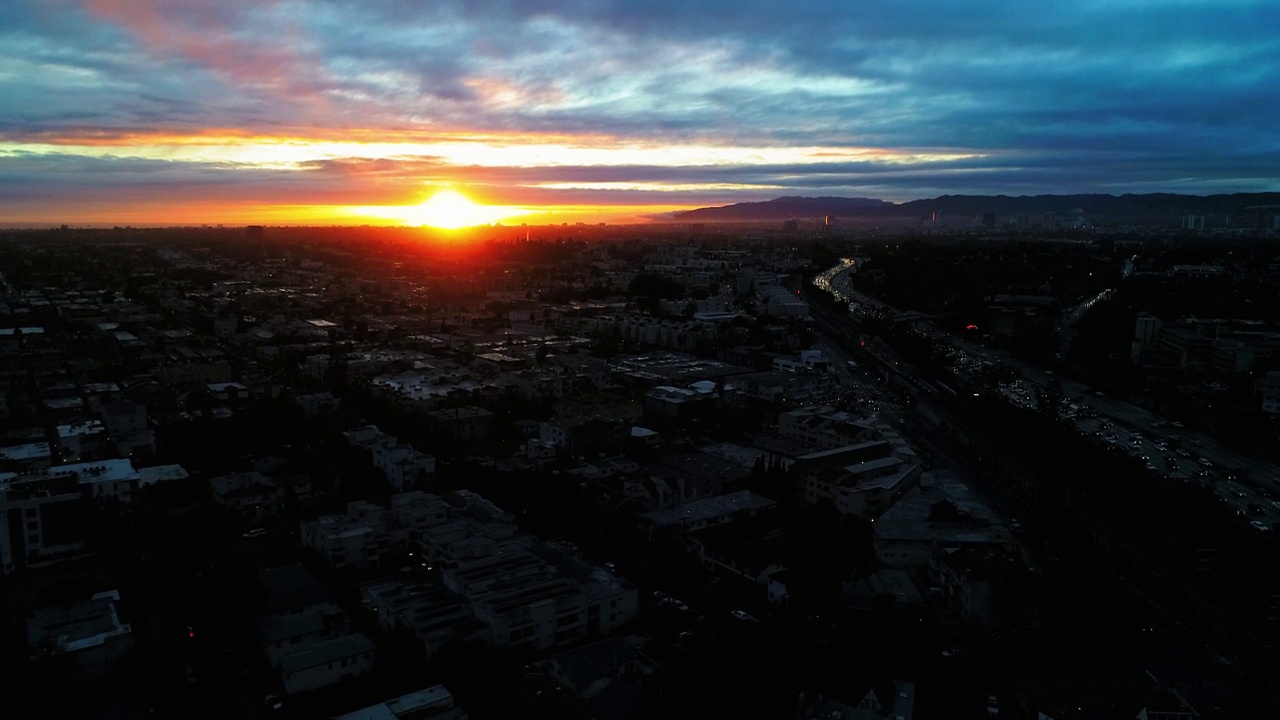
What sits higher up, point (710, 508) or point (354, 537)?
point (354, 537)

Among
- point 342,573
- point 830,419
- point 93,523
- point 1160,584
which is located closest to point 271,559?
point 342,573

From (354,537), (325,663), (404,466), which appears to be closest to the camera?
(325,663)

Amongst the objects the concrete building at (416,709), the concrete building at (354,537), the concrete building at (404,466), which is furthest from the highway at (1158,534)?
the concrete building at (404,466)

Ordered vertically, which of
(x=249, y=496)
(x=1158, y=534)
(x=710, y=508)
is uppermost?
(x=249, y=496)

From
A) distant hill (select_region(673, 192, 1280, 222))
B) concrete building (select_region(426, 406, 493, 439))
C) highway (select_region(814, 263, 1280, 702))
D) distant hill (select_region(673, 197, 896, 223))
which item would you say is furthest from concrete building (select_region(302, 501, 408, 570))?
distant hill (select_region(673, 197, 896, 223))

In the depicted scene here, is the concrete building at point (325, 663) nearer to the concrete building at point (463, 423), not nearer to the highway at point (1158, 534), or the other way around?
the concrete building at point (463, 423)

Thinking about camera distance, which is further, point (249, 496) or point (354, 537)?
point (249, 496)

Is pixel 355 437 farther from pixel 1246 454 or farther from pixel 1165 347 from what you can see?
pixel 1165 347

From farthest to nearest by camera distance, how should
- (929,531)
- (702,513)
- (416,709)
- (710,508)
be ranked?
1. (710,508)
2. (702,513)
3. (929,531)
4. (416,709)

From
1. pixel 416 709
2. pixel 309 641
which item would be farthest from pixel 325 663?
pixel 416 709

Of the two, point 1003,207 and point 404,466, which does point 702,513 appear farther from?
point 1003,207
